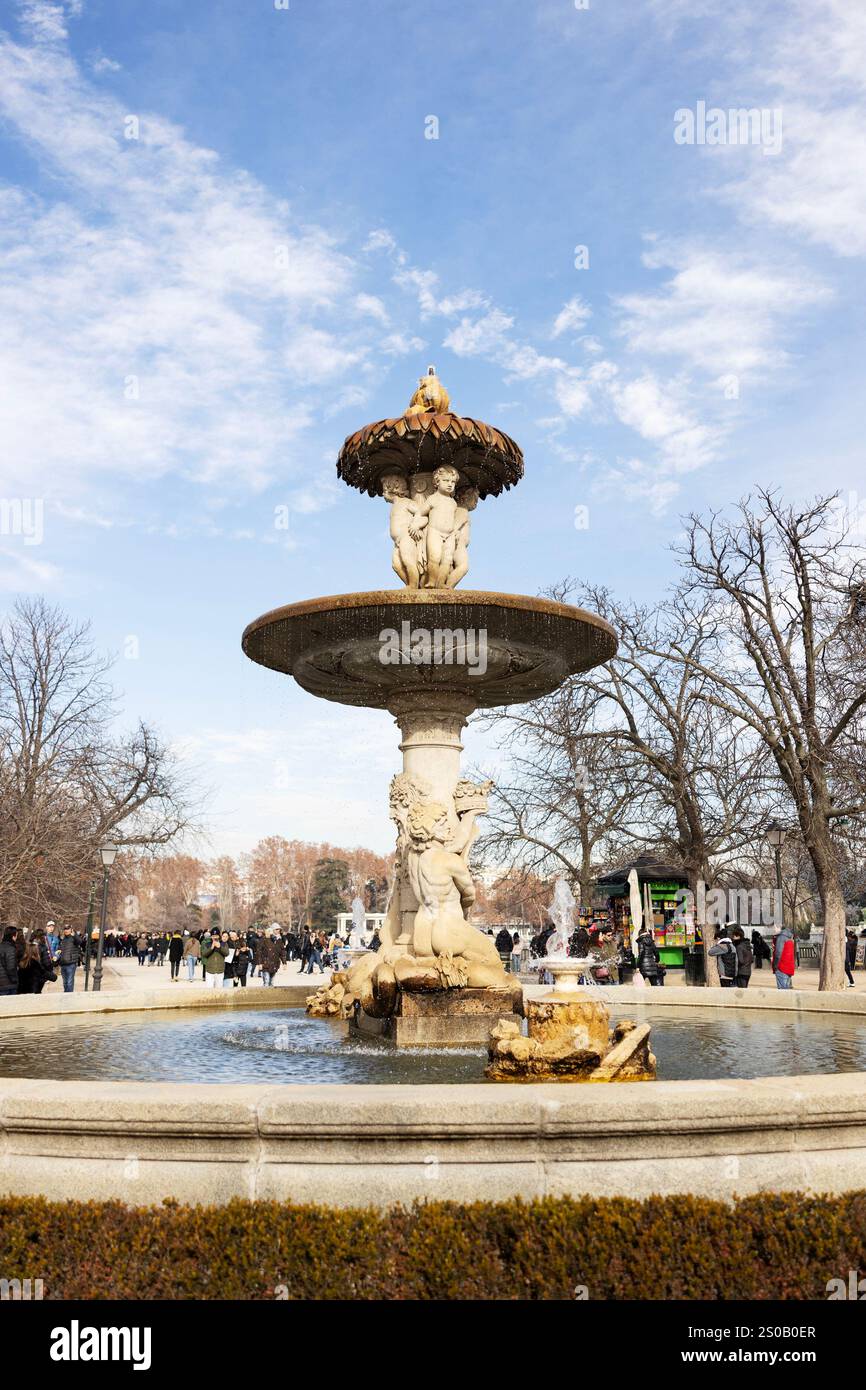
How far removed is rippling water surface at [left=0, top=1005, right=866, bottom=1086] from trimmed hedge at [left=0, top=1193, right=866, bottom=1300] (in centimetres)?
276

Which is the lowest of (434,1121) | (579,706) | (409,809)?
(434,1121)

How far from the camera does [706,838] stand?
2386 cm

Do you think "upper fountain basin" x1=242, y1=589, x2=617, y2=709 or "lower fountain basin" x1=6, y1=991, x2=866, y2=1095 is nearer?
"lower fountain basin" x1=6, y1=991, x2=866, y2=1095

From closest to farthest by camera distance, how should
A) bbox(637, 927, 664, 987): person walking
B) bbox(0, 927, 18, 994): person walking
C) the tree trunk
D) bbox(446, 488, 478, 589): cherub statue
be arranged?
1. bbox(446, 488, 478, 589): cherub statue
2. bbox(0, 927, 18, 994): person walking
3. the tree trunk
4. bbox(637, 927, 664, 987): person walking

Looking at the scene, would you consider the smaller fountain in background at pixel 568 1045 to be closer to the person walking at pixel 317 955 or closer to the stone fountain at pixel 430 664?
the stone fountain at pixel 430 664

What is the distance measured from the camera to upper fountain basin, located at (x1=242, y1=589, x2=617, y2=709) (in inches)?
355

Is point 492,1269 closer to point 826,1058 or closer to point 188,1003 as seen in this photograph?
point 826,1058

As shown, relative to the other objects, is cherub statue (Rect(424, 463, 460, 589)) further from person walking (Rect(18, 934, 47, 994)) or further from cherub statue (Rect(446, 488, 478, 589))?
person walking (Rect(18, 934, 47, 994))

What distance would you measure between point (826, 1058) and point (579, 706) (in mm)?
17468

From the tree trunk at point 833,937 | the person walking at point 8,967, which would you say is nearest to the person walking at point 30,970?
the person walking at point 8,967

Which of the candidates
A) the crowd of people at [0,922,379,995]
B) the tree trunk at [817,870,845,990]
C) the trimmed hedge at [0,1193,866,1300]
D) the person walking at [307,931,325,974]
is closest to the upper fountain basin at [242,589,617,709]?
the trimmed hedge at [0,1193,866,1300]

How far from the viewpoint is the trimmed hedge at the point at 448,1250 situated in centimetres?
Result: 398

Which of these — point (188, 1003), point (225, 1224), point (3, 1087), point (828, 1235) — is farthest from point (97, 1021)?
point (828, 1235)
